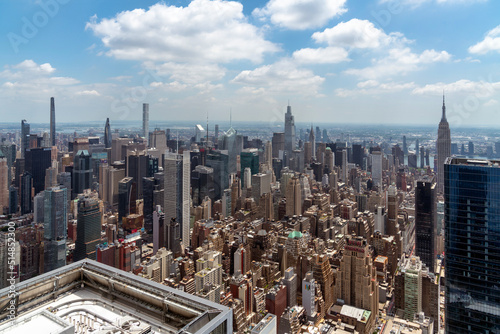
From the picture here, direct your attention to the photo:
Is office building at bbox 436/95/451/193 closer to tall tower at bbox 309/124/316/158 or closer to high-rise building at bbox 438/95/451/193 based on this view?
high-rise building at bbox 438/95/451/193

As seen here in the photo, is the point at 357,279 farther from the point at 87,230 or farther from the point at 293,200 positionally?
the point at 87,230

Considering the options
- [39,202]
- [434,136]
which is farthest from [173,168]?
[434,136]

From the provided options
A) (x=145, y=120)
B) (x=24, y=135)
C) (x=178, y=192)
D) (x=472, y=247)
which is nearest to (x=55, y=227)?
(x=24, y=135)

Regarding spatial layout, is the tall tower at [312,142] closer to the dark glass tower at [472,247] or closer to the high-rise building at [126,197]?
the high-rise building at [126,197]

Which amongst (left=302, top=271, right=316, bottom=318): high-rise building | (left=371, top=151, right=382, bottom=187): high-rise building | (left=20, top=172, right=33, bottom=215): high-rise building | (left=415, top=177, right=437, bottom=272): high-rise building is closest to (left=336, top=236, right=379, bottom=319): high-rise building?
(left=302, top=271, right=316, bottom=318): high-rise building

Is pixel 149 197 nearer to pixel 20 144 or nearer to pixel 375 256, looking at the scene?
pixel 20 144

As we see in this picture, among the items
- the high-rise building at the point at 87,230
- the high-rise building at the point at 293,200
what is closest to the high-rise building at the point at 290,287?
the high-rise building at the point at 87,230

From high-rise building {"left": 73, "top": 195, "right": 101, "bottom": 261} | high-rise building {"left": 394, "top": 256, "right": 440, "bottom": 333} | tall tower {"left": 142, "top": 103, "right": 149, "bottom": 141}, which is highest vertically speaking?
tall tower {"left": 142, "top": 103, "right": 149, "bottom": 141}
